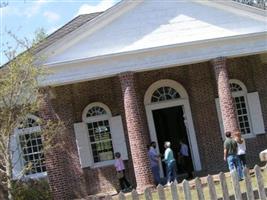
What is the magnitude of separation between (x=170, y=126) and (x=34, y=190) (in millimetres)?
6591

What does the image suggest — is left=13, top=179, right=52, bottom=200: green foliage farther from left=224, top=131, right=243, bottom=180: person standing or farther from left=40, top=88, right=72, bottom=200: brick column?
left=224, top=131, right=243, bottom=180: person standing

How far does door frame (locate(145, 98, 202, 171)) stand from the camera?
22438 mm

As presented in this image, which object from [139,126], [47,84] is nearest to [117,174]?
[139,126]

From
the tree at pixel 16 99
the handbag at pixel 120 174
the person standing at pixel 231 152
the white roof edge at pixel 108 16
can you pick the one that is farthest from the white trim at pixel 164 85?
the tree at pixel 16 99

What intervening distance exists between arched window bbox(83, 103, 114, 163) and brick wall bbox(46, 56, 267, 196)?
0.96ft

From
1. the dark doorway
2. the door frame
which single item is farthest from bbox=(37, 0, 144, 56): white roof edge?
the dark doorway

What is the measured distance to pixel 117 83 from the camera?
21.7 m

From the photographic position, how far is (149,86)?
→ 22500 mm

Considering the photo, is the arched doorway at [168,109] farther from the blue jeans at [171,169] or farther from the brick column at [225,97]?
the blue jeans at [171,169]

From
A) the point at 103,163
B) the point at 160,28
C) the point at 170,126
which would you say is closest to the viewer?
the point at 160,28

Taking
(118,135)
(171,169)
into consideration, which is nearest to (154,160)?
(171,169)

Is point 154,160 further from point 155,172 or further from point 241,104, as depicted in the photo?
point 241,104

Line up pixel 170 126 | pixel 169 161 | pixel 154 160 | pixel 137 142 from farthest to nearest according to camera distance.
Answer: pixel 170 126 → pixel 154 160 → pixel 169 161 → pixel 137 142

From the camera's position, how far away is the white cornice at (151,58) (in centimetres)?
1952
